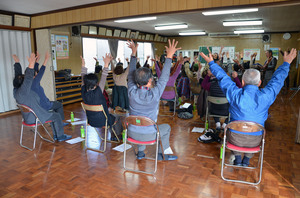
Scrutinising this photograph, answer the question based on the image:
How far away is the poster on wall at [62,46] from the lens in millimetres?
7352

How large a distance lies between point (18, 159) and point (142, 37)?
9221mm

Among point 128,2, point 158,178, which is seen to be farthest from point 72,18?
point 158,178

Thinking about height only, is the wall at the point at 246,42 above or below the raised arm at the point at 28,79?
above

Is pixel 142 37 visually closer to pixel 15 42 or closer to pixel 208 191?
pixel 15 42

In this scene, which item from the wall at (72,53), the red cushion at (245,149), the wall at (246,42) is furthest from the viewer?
the wall at (246,42)

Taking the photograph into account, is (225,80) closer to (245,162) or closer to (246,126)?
(246,126)

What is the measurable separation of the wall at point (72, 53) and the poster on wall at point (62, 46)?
0.13m

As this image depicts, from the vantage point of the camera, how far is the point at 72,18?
531 centimetres

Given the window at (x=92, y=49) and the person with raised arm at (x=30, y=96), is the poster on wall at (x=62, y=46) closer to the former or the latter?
the window at (x=92, y=49)

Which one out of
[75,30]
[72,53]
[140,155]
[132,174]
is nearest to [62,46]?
[72,53]

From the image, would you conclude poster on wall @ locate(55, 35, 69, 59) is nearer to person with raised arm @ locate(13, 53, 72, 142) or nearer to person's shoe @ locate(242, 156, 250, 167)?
person with raised arm @ locate(13, 53, 72, 142)

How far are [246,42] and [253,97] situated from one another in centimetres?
1092

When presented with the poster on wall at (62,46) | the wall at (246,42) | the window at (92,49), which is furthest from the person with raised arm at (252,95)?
the wall at (246,42)

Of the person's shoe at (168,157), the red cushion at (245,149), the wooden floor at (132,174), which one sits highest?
the red cushion at (245,149)
